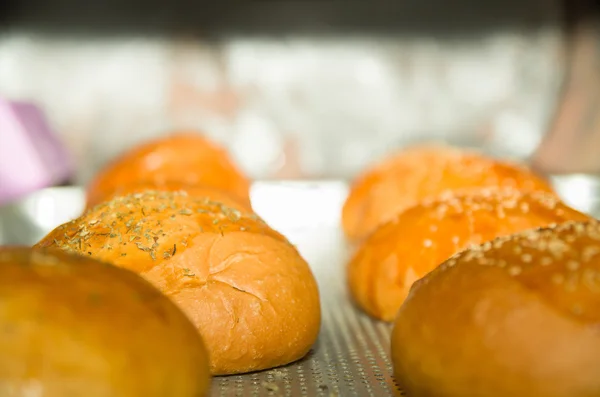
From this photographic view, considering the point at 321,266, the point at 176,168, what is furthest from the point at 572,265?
the point at 176,168

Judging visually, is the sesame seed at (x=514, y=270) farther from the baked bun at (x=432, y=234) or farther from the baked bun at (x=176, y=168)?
the baked bun at (x=176, y=168)

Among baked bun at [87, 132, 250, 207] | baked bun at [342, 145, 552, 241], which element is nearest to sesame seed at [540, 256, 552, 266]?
baked bun at [342, 145, 552, 241]

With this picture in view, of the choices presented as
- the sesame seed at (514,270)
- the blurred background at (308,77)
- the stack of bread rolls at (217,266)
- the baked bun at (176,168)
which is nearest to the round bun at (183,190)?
the stack of bread rolls at (217,266)

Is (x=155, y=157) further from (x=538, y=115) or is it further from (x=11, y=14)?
(x=538, y=115)

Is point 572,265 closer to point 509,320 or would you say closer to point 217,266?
point 509,320

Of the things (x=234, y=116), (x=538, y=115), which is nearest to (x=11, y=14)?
(x=234, y=116)

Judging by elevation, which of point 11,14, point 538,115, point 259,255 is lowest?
point 538,115

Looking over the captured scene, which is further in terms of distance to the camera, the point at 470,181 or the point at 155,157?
the point at 155,157

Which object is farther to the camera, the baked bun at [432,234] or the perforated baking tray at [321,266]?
the baked bun at [432,234]
